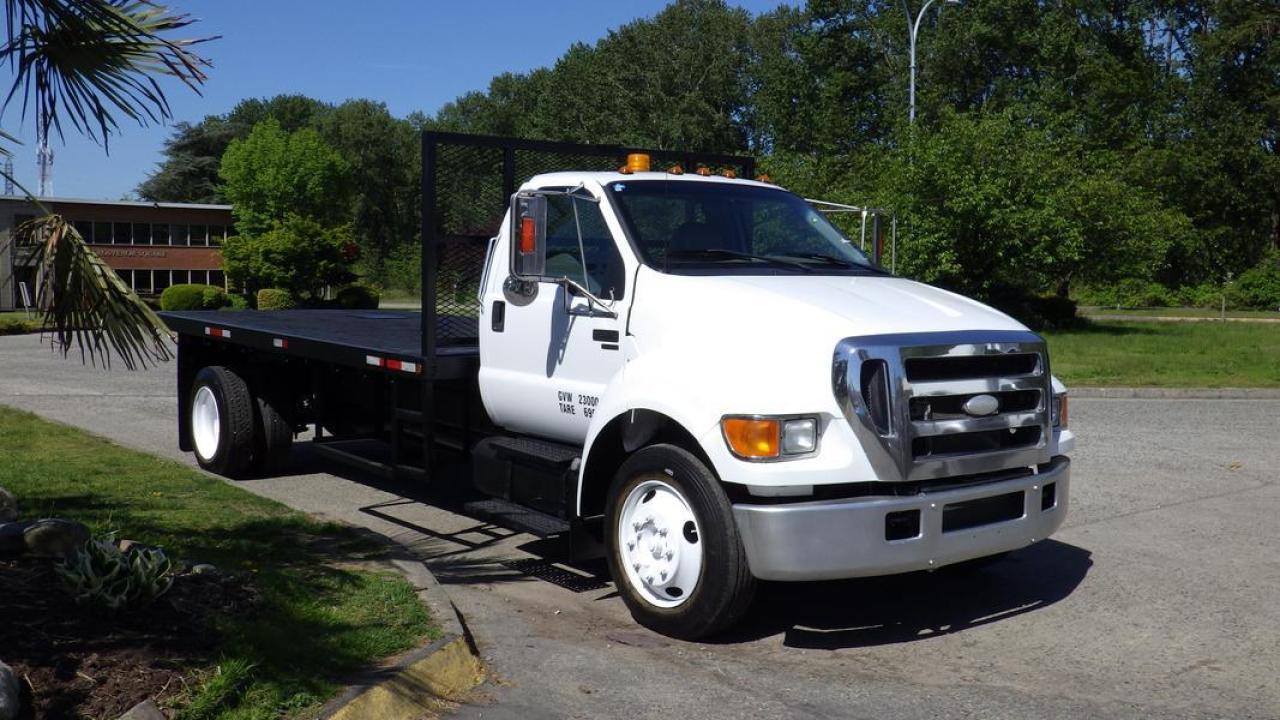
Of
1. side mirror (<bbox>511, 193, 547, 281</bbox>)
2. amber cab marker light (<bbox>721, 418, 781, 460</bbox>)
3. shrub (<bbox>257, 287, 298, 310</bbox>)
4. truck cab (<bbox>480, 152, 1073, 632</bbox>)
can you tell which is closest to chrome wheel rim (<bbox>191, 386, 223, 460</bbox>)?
truck cab (<bbox>480, 152, 1073, 632</bbox>)

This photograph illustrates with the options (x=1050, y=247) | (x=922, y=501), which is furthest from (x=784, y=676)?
(x=1050, y=247)

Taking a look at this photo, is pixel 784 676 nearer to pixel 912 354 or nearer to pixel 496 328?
pixel 912 354

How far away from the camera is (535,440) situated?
7383 mm

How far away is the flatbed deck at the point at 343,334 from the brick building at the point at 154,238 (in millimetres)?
50488

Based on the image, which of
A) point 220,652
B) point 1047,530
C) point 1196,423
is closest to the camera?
point 220,652

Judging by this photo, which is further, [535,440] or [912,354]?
[535,440]

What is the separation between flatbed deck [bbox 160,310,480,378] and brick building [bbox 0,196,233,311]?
50488 mm

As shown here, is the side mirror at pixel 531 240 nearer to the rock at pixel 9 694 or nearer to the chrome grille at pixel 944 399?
the chrome grille at pixel 944 399

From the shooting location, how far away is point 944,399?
226 inches

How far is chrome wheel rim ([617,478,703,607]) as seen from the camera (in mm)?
5852

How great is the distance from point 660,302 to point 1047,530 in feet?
7.42

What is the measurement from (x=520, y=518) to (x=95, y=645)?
2.65m

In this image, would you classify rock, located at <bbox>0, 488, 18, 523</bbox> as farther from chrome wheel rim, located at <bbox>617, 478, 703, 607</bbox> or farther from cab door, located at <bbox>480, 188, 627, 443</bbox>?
chrome wheel rim, located at <bbox>617, 478, 703, 607</bbox>

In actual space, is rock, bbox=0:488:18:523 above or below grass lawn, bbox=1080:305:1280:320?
below
